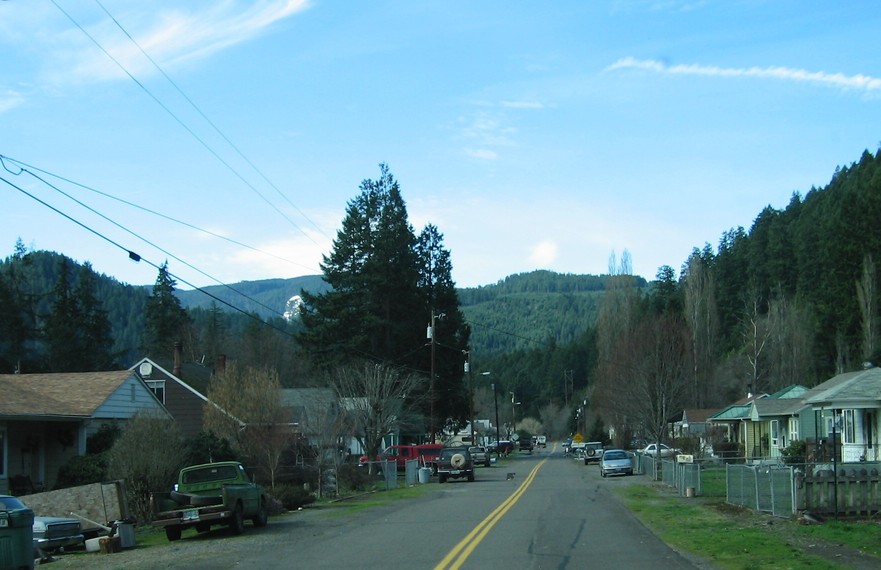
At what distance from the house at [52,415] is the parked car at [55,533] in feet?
30.7

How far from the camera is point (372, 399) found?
5469cm

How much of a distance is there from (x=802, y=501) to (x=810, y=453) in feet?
69.6

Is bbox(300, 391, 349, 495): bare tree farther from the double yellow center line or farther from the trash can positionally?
the double yellow center line

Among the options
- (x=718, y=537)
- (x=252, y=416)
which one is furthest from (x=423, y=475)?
(x=718, y=537)

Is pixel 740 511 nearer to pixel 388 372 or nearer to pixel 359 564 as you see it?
pixel 359 564

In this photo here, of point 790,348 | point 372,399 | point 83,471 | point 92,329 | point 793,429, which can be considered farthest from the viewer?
point 790,348

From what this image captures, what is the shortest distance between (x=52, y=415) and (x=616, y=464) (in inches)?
1098

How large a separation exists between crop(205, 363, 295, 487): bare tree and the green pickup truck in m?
8.95

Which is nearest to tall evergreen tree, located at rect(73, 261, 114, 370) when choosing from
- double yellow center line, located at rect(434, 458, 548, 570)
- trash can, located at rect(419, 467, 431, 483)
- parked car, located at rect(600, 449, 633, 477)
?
trash can, located at rect(419, 467, 431, 483)

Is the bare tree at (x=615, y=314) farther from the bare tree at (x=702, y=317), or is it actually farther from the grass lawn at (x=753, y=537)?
the grass lawn at (x=753, y=537)

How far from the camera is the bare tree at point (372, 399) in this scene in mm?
54219

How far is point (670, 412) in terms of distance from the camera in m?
57.7

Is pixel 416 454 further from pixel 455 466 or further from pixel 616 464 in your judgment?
pixel 616 464

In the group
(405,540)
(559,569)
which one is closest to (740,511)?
(405,540)
